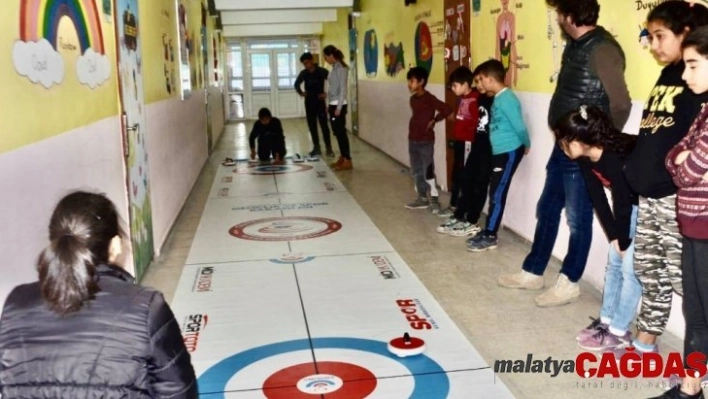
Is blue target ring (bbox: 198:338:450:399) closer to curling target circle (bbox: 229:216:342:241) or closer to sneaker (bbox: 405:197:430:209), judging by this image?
curling target circle (bbox: 229:216:342:241)

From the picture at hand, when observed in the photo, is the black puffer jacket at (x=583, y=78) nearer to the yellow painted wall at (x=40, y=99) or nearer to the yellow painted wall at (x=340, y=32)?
the yellow painted wall at (x=40, y=99)

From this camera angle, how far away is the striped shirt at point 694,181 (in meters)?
2.01

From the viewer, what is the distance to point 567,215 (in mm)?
3352

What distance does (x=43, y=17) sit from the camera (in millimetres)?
2422

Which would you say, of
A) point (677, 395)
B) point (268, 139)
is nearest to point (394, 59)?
point (268, 139)

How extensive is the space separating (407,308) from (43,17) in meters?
2.12

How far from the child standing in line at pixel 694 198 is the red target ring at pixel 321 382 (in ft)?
3.87

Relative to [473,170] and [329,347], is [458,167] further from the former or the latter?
[329,347]

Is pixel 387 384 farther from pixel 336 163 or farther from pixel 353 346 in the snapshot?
pixel 336 163

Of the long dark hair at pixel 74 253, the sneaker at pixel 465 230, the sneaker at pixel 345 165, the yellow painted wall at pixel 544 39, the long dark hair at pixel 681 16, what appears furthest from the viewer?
the sneaker at pixel 345 165

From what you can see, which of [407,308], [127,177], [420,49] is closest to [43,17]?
[127,177]

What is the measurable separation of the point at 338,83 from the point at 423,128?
3376mm

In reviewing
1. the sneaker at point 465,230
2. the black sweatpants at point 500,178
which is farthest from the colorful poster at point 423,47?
the black sweatpants at point 500,178

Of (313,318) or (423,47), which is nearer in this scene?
(313,318)
